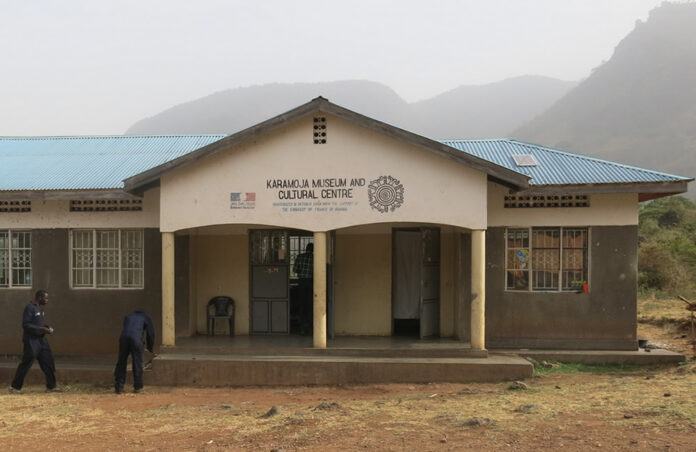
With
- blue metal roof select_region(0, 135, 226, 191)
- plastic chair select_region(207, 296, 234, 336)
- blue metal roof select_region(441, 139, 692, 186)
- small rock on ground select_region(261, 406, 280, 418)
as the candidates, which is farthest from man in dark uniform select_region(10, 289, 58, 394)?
blue metal roof select_region(441, 139, 692, 186)

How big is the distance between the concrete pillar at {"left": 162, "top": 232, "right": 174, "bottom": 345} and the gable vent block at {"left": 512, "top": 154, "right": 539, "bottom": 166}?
256 inches

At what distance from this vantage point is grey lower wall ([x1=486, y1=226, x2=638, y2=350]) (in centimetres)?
994

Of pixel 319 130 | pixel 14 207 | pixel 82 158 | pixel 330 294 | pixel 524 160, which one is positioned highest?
pixel 319 130

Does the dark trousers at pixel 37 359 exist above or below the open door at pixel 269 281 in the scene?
below

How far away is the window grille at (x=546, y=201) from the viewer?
392 inches

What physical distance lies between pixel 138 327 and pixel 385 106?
128m

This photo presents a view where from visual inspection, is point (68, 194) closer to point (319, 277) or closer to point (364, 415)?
point (319, 277)

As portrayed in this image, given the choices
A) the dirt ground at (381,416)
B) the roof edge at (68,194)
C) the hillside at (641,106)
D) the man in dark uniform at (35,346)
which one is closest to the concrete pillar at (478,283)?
the dirt ground at (381,416)

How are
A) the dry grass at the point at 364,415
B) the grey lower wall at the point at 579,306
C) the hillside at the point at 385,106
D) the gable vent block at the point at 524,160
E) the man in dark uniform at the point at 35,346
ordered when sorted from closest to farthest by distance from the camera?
the dry grass at the point at 364,415
the man in dark uniform at the point at 35,346
the grey lower wall at the point at 579,306
the gable vent block at the point at 524,160
the hillside at the point at 385,106

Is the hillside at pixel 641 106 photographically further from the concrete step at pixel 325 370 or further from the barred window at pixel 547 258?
the concrete step at pixel 325 370

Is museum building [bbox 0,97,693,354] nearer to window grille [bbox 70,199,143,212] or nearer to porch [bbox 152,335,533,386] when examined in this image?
window grille [bbox 70,199,143,212]

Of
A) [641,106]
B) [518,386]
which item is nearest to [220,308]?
[518,386]

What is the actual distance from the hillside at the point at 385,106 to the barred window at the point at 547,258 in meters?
109

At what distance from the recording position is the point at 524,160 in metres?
10.7
